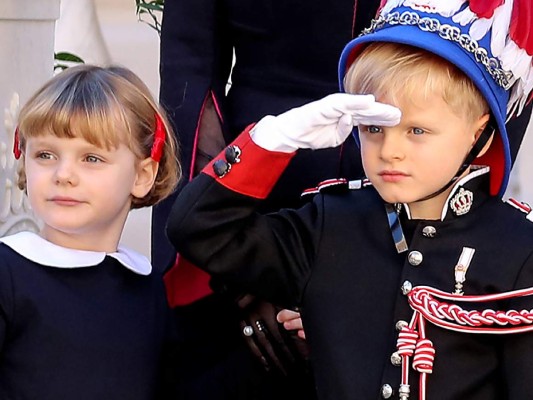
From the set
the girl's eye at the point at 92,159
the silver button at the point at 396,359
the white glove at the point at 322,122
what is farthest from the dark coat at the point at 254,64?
the silver button at the point at 396,359

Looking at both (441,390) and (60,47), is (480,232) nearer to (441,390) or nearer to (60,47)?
(441,390)

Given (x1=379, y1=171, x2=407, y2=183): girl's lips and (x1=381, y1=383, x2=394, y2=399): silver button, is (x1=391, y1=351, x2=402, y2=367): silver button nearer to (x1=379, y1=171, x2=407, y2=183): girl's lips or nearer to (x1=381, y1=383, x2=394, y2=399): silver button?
(x1=381, y1=383, x2=394, y2=399): silver button

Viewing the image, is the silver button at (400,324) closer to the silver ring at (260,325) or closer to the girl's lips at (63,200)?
the silver ring at (260,325)

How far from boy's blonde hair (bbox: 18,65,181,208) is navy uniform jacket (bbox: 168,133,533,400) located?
0.75 feet

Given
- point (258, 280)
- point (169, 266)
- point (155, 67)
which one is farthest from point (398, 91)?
point (155, 67)

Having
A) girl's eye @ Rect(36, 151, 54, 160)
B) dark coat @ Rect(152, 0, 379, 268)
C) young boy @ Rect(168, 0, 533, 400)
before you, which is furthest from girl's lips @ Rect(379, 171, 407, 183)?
girl's eye @ Rect(36, 151, 54, 160)

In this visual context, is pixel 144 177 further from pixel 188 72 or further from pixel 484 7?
pixel 484 7

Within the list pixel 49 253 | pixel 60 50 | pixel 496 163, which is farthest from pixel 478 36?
pixel 60 50

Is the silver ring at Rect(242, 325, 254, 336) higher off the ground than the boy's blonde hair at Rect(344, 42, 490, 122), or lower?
lower

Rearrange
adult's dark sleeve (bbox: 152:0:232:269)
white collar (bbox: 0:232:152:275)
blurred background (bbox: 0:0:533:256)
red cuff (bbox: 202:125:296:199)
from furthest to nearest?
blurred background (bbox: 0:0:533:256), adult's dark sleeve (bbox: 152:0:232:269), white collar (bbox: 0:232:152:275), red cuff (bbox: 202:125:296:199)

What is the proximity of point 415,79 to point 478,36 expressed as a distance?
127 mm

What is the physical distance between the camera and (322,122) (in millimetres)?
1909

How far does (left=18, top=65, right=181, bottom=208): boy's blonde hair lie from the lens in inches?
83.5

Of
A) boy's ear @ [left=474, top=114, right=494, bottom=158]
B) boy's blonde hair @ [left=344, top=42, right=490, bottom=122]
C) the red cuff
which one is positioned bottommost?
the red cuff
